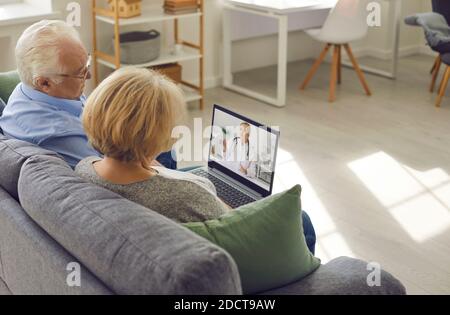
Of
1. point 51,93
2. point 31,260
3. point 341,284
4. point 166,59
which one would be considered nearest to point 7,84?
point 51,93

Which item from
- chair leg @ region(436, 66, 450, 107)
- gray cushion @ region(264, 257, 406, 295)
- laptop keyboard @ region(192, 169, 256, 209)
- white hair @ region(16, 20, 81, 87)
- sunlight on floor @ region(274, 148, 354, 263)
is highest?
white hair @ region(16, 20, 81, 87)

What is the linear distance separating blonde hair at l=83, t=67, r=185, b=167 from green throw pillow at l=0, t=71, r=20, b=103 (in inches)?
46.2

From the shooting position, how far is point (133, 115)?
168 cm

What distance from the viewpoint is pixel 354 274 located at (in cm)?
172

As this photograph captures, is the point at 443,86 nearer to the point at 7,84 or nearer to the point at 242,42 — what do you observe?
the point at 242,42

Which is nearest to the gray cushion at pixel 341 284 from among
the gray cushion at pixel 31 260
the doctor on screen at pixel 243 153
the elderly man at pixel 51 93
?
the gray cushion at pixel 31 260

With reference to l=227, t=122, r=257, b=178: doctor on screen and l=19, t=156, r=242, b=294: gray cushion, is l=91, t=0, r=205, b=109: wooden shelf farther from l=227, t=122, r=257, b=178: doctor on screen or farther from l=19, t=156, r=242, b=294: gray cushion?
l=19, t=156, r=242, b=294: gray cushion

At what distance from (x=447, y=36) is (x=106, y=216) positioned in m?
4.07

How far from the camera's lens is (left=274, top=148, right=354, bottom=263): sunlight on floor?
305 centimetres

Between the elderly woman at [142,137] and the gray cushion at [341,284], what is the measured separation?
268mm

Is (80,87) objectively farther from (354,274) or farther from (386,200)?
(386,200)

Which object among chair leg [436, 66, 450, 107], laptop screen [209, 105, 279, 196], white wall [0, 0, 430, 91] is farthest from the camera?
chair leg [436, 66, 450, 107]

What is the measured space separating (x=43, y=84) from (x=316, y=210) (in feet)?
5.23

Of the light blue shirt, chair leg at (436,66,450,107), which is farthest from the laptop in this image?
chair leg at (436,66,450,107)
